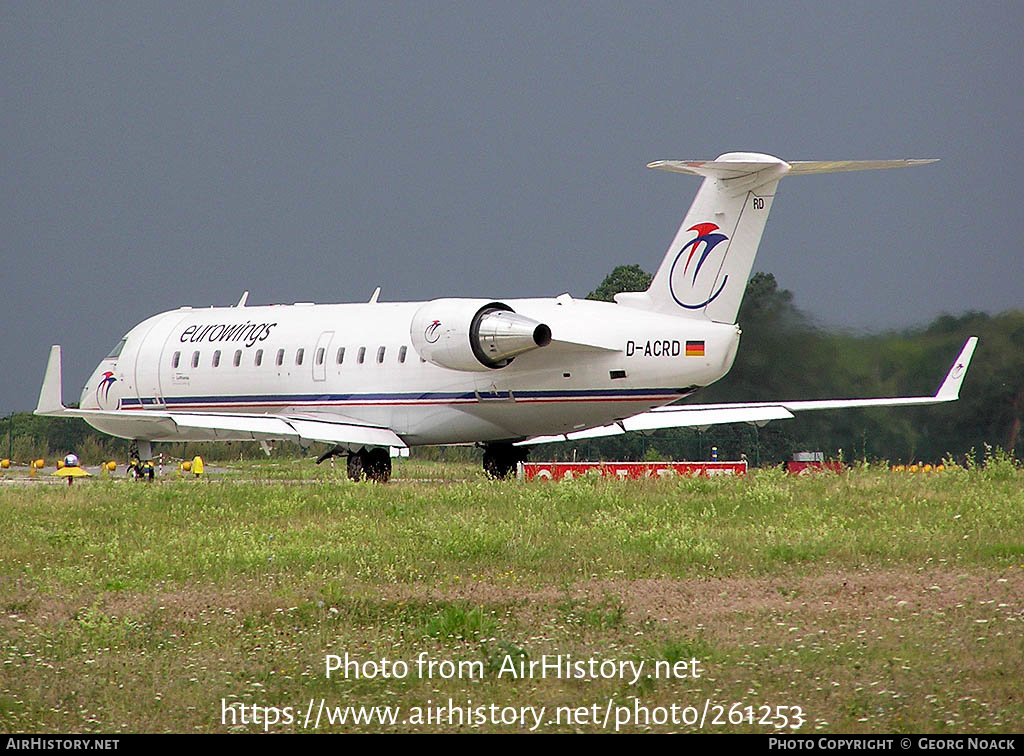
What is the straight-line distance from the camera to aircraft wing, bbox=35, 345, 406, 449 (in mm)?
23438

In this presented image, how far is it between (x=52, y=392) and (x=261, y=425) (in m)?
4.93

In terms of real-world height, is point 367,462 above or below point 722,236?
below

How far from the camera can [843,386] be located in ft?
93.7

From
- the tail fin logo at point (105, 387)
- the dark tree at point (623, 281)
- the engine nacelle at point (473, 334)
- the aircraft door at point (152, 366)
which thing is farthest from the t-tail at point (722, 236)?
the dark tree at point (623, 281)

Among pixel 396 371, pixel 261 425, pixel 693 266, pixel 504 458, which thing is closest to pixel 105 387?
pixel 261 425

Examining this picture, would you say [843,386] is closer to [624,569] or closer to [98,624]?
[624,569]

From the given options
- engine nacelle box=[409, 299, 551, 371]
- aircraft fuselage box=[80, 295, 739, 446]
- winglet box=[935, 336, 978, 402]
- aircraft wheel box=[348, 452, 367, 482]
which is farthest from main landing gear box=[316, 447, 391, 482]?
winglet box=[935, 336, 978, 402]

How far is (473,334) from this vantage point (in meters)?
22.3

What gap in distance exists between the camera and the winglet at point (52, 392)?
85.1 ft

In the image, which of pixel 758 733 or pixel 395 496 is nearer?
pixel 758 733

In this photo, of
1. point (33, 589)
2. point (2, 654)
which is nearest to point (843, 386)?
point (33, 589)

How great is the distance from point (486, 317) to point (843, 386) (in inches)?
373

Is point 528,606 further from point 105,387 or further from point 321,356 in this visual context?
point 105,387

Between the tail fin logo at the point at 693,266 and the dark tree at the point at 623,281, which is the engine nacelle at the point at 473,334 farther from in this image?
the dark tree at the point at 623,281
